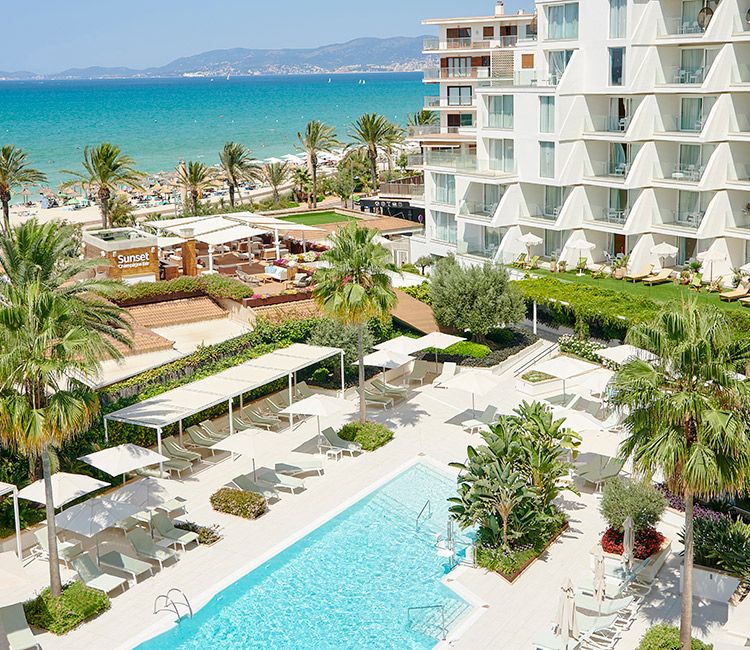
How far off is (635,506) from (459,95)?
155ft

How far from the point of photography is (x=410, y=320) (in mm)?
39375

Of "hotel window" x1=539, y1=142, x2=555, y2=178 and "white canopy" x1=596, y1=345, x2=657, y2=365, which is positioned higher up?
"hotel window" x1=539, y1=142, x2=555, y2=178

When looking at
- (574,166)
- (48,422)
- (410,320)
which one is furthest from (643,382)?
(574,166)

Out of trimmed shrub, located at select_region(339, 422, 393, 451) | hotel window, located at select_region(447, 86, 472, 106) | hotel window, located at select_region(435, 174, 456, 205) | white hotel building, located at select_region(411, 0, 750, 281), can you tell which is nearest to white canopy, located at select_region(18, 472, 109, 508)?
trimmed shrub, located at select_region(339, 422, 393, 451)

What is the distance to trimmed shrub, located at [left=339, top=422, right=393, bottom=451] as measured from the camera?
2994cm

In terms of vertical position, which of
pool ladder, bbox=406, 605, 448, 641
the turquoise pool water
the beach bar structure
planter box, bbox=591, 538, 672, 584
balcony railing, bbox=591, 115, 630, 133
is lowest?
the turquoise pool water

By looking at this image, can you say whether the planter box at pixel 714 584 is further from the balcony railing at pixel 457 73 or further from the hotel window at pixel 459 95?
the hotel window at pixel 459 95

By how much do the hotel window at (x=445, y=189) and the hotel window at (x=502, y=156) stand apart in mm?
2398

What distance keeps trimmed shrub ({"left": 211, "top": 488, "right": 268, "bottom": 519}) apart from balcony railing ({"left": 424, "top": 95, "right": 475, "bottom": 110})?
42724mm

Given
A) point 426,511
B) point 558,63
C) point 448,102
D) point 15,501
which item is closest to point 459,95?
point 448,102

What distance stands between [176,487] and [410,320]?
48.9 ft

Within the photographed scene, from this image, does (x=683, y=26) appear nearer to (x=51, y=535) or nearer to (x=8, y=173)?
(x=51, y=535)

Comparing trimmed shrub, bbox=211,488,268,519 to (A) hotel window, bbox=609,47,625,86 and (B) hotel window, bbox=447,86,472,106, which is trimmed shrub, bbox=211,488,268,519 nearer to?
(A) hotel window, bbox=609,47,625,86

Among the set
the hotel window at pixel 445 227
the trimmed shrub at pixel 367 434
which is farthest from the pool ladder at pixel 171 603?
the hotel window at pixel 445 227
